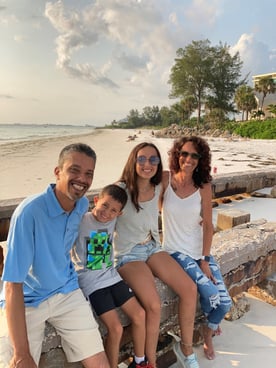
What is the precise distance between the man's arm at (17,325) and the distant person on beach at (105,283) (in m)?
0.47

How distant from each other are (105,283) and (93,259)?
17 cm

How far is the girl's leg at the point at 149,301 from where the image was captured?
2109 millimetres

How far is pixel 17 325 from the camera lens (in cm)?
164

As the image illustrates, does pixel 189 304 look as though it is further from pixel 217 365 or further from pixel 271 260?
pixel 271 260

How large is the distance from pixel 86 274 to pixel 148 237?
0.63 meters

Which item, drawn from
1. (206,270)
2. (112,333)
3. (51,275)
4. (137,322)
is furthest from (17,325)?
(206,270)

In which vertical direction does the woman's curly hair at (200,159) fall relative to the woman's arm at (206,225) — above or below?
above

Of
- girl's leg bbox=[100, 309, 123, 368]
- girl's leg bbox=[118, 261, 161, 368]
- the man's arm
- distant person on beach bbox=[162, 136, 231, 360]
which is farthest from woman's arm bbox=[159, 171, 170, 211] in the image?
the man's arm

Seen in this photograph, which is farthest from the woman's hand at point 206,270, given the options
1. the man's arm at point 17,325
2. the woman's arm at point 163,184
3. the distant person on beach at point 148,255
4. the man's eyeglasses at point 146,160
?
the man's arm at point 17,325

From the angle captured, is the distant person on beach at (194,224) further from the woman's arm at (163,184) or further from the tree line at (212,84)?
the tree line at (212,84)

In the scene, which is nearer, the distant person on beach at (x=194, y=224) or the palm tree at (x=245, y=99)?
the distant person on beach at (x=194, y=224)

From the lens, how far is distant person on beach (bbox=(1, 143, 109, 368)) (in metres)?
1.68

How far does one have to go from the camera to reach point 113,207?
227 cm

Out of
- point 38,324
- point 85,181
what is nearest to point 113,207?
point 85,181
